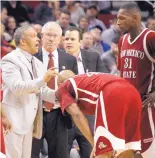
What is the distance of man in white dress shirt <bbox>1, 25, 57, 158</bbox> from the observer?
19.9 ft

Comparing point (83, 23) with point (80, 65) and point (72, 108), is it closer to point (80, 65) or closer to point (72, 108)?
point (80, 65)

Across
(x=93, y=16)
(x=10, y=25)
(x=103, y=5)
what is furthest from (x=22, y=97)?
(x=103, y=5)

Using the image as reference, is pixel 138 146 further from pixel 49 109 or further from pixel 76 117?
pixel 49 109

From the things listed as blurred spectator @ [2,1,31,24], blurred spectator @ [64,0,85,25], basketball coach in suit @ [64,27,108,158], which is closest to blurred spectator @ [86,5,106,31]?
blurred spectator @ [64,0,85,25]

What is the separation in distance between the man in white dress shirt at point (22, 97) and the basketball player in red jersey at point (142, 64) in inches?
34.2

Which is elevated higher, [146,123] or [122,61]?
[122,61]

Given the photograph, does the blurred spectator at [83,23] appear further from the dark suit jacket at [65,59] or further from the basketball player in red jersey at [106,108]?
the basketball player in red jersey at [106,108]

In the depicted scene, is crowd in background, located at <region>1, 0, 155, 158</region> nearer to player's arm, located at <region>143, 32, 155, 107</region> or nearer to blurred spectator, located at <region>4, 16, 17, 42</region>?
blurred spectator, located at <region>4, 16, 17, 42</region>

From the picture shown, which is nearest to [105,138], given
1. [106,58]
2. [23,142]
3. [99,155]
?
[99,155]

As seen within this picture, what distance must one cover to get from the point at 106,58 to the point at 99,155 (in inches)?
180

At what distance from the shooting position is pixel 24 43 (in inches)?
246

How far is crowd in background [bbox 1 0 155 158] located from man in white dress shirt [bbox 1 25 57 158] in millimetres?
3830

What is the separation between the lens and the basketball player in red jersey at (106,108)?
5.22 m

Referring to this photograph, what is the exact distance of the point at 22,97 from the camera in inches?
241
